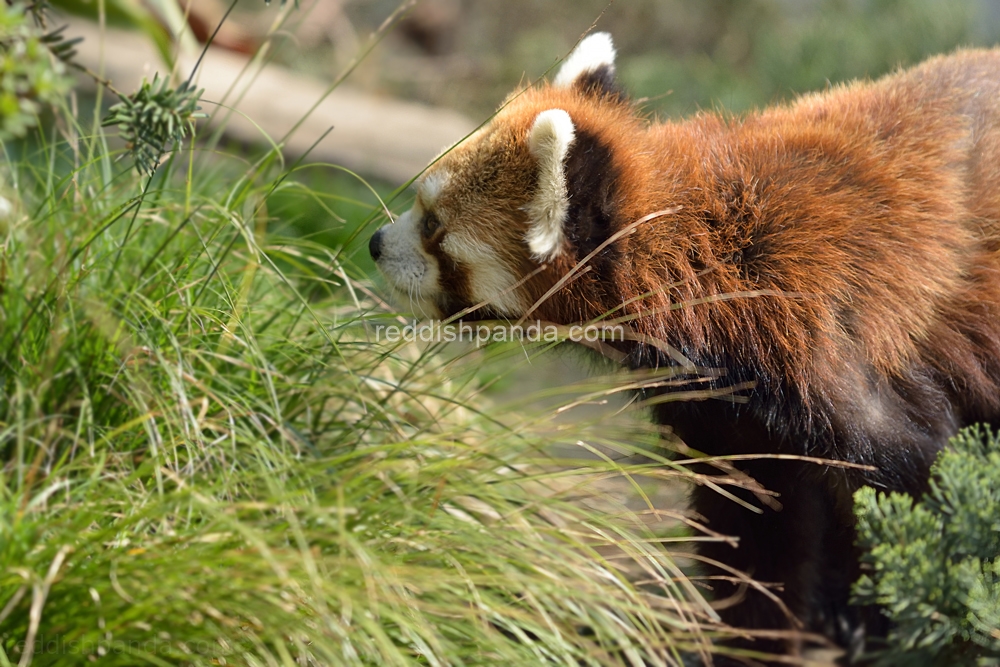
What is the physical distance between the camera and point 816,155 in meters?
2.51

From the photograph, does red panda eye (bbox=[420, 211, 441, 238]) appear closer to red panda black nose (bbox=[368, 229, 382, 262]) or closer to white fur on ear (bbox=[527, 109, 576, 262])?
red panda black nose (bbox=[368, 229, 382, 262])

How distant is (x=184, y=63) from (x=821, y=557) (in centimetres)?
521

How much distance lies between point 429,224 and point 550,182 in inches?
20.7

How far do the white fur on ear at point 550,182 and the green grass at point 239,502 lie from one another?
0.43 metres

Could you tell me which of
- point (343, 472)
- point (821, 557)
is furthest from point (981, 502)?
point (343, 472)

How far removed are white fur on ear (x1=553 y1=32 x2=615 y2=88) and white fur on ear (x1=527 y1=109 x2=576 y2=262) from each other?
1.84 ft

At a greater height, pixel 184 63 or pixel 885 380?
pixel 184 63

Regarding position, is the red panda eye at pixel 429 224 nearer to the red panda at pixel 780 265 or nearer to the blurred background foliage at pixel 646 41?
the red panda at pixel 780 265

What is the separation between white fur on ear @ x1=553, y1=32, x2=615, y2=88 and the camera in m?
2.96

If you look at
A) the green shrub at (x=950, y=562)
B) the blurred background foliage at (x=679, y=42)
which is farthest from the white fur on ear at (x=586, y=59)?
the blurred background foliage at (x=679, y=42)

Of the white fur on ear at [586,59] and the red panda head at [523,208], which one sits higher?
the white fur on ear at [586,59]

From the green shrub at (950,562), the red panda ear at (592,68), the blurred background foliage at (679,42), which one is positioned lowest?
the green shrub at (950,562)

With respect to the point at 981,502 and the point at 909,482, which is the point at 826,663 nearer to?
the point at 909,482

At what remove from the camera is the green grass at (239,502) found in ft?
5.84
